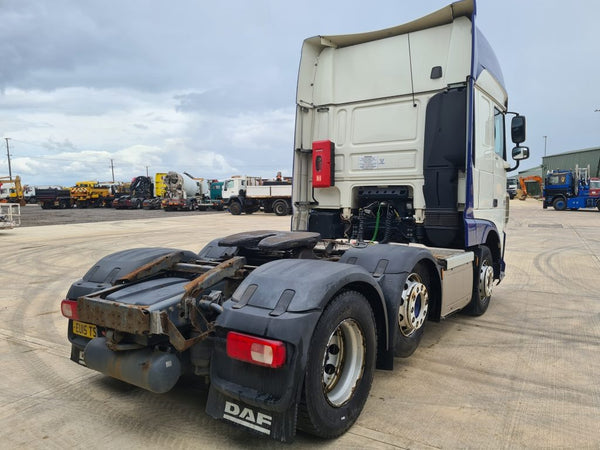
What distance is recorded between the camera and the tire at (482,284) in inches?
194

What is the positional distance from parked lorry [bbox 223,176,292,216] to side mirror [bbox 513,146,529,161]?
23246 millimetres

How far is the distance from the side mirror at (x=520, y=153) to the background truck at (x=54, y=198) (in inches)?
1728

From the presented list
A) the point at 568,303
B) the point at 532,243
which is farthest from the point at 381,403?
the point at 532,243

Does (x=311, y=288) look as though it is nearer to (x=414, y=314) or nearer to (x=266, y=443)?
(x=266, y=443)

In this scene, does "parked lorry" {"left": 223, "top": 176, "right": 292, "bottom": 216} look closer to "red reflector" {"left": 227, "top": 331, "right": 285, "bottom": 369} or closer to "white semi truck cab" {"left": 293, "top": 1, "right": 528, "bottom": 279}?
"white semi truck cab" {"left": 293, "top": 1, "right": 528, "bottom": 279}

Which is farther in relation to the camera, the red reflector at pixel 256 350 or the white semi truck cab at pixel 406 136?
the white semi truck cab at pixel 406 136

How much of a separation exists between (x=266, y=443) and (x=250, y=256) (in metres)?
1.66

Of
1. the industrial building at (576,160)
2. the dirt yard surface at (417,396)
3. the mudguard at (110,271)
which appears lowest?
the dirt yard surface at (417,396)

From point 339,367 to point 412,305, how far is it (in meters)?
0.96

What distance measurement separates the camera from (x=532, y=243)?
12211 millimetres

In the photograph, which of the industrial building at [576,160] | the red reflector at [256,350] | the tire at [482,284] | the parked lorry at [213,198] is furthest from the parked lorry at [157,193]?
the industrial building at [576,160]

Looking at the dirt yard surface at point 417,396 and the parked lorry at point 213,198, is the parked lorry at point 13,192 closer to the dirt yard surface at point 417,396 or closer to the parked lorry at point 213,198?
the parked lorry at point 213,198

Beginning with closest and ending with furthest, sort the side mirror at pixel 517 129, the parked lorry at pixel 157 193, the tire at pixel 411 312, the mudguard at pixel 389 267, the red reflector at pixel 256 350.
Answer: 1. the red reflector at pixel 256 350
2. the mudguard at pixel 389 267
3. the tire at pixel 411 312
4. the side mirror at pixel 517 129
5. the parked lorry at pixel 157 193

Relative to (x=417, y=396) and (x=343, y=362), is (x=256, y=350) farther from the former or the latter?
(x=417, y=396)
